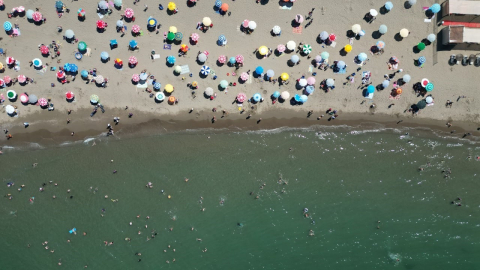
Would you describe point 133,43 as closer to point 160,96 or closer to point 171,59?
point 171,59

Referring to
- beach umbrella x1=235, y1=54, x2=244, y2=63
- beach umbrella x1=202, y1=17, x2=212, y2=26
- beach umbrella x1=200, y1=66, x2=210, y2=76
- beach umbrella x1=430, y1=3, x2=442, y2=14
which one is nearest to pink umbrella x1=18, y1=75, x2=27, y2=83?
beach umbrella x1=200, y1=66, x2=210, y2=76

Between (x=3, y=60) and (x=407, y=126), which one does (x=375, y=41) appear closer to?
(x=407, y=126)

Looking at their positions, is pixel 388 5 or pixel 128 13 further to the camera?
pixel 388 5

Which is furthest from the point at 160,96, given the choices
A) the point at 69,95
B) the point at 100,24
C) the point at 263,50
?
the point at 263,50

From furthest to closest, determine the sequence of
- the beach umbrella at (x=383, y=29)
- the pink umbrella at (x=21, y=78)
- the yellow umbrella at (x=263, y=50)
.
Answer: the beach umbrella at (x=383, y=29) → the yellow umbrella at (x=263, y=50) → the pink umbrella at (x=21, y=78)

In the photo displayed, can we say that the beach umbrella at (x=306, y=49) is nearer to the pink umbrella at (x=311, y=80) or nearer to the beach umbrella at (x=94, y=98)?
the pink umbrella at (x=311, y=80)

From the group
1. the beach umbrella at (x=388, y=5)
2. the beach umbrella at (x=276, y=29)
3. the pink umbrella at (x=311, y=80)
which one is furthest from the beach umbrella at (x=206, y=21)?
the beach umbrella at (x=388, y=5)
